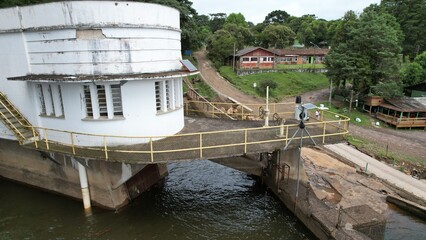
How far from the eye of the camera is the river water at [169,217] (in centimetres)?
1320

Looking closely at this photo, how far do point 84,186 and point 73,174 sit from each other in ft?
4.11

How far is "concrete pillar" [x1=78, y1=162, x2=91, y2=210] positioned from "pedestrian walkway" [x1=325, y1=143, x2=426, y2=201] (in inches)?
667

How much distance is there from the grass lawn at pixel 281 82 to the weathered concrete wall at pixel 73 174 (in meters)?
31.0

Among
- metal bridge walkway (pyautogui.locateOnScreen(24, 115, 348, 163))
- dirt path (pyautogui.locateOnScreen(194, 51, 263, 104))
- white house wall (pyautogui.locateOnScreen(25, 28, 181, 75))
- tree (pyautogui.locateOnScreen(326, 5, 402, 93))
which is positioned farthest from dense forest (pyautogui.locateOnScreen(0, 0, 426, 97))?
metal bridge walkway (pyautogui.locateOnScreen(24, 115, 348, 163))

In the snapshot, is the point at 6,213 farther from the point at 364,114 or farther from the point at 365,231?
the point at 364,114

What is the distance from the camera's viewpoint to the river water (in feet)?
43.3

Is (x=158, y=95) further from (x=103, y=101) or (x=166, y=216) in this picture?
(x=166, y=216)

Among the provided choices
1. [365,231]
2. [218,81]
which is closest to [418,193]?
[365,231]

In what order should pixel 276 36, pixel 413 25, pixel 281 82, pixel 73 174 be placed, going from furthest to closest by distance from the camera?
pixel 276 36 < pixel 413 25 < pixel 281 82 < pixel 73 174

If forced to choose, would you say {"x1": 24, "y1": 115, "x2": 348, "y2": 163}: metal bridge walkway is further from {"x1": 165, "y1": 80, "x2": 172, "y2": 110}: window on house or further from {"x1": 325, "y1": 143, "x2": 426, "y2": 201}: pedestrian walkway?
{"x1": 325, "y1": 143, "x2": 426, "y2": 201}: pedestrian walkway

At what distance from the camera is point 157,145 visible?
13305mm

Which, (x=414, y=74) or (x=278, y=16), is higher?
(x=278, y=16)

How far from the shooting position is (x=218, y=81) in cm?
4922

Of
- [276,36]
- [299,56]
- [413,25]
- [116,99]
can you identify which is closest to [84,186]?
[116,99]
